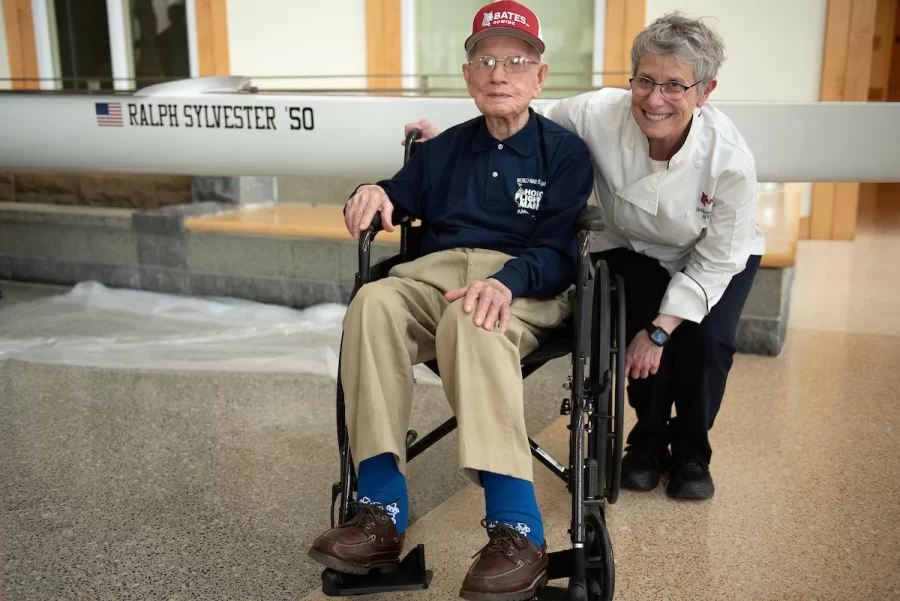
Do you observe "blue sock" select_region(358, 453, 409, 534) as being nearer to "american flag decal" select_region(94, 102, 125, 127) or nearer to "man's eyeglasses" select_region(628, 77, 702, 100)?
"man's eyeglasses" select_region(628, 77, 702, 100)

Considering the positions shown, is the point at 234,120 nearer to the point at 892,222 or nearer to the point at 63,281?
the point at 63,281

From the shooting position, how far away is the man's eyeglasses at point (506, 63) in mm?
1638

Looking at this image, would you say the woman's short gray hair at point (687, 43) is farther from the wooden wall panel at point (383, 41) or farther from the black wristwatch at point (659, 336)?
the wooden wall panel at point (383, 41)

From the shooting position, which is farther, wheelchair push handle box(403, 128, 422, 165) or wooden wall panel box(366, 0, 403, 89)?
wooden wall panel box(366, 0, 403, 89)

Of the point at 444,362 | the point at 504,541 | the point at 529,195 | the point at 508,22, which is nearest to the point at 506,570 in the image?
the point at 504,541

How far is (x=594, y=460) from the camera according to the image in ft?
5.20

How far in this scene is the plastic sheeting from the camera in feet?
9.52

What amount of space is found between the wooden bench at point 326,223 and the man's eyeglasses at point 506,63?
1481 mm

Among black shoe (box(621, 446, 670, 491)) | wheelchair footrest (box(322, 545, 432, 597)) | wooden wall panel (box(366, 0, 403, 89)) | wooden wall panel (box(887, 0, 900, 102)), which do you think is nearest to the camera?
wheelchair footrest (box(322, 545, 432, 597))

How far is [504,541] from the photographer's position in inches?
54.6

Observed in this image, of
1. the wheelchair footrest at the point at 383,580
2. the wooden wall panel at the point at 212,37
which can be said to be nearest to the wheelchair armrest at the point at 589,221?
the wheelchair footrest at the point at 383,580

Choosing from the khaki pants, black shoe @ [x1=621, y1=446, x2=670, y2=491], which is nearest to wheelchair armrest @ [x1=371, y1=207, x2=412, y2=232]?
the khaki pants

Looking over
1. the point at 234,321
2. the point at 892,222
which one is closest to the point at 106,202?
the point at 234,321

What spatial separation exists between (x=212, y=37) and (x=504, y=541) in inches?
164
